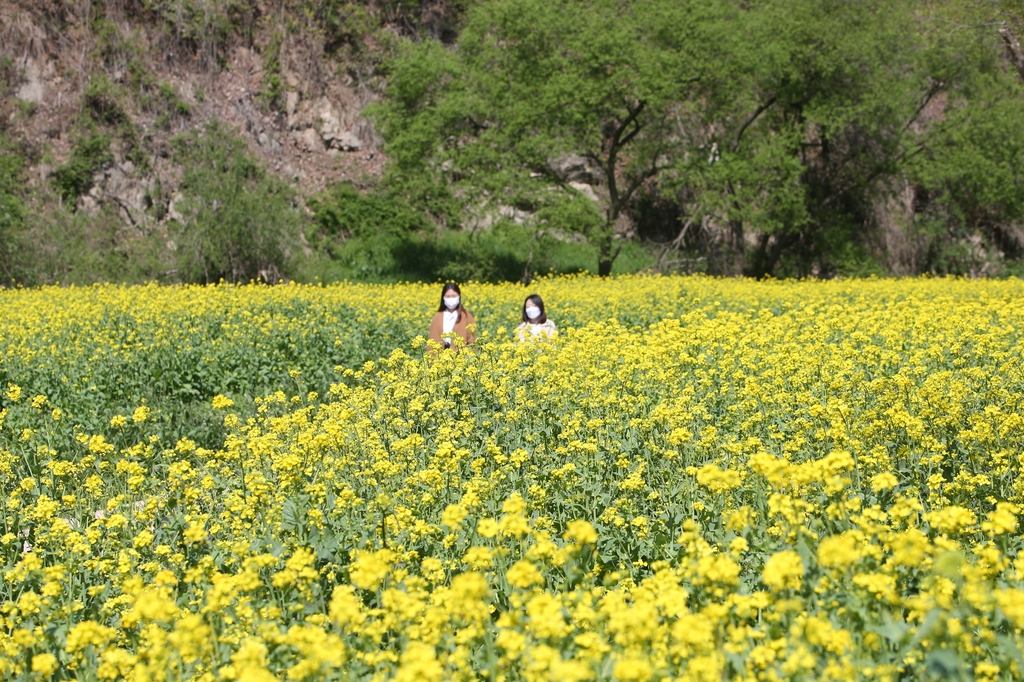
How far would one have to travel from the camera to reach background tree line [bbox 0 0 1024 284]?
2306 cm

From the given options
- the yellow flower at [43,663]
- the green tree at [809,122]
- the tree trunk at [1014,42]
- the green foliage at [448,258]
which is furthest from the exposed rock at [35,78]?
the yellow flower at [43,663]

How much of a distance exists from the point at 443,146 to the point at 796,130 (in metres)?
10.7

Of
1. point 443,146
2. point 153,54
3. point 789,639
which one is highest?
point 153,54

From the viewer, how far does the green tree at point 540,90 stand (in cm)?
2311

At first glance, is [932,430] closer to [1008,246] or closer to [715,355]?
[715,355]

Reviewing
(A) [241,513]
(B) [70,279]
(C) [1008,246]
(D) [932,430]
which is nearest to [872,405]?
(D) [932,430]

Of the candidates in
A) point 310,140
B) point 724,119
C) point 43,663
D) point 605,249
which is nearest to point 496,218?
point 605,249

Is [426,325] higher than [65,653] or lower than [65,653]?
higher

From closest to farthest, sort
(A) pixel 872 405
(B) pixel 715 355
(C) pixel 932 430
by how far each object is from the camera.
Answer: (C) pixel 932 430
(A) pixel 872 405
(B) pixel 715 355

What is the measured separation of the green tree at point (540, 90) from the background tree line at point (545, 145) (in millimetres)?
74

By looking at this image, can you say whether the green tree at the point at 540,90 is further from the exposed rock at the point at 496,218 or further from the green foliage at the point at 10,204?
the green foliage at the point at 10,204

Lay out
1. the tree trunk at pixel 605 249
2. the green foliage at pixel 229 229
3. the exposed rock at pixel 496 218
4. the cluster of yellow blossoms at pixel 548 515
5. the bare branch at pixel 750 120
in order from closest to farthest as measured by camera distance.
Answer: the cluster of yellow blossoms at pixel 548 515 → the green foliage at pixel 229 229 → the tree trunk at pixel 605 249 → the exposed rock at pixel 496 218 → the bare branch at pixel 750 120

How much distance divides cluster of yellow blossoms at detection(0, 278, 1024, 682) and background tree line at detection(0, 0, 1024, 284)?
13.9 meters

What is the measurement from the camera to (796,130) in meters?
27.0
